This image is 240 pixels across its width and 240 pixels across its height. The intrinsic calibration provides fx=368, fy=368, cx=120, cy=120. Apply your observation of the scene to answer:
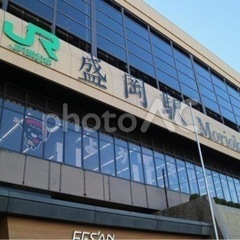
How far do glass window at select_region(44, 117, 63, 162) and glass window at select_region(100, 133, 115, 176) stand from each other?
292 centimetres

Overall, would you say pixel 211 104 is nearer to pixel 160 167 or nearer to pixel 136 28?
pixel 136 28

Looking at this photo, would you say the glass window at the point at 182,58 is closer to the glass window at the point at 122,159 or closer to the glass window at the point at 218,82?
the glass window at the point at 218,82

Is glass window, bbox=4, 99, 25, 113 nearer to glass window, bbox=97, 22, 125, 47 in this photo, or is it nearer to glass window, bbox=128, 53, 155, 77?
glass window, bbox=97, 22, 125, 47

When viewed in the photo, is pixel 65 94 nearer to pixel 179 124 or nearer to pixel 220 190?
pixel 179 124

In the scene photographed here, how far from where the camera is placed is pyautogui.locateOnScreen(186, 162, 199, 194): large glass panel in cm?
2659

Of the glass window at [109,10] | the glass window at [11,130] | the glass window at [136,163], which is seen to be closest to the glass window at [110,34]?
the glass window at [109,10]

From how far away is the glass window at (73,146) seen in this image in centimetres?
1961

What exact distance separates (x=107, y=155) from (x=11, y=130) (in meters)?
6.25

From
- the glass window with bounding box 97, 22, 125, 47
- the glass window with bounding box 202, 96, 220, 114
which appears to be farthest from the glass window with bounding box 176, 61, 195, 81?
the glass window with bounding box 97, 22, 125, 47

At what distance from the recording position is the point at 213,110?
32.5 m

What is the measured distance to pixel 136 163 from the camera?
23391 millimetres

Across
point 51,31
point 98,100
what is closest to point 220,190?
point 98,100

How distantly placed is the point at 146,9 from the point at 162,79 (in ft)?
21.8

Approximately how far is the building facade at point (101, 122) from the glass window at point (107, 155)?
0.07m
